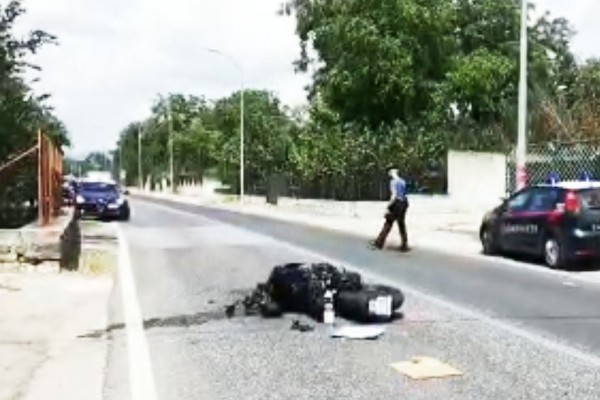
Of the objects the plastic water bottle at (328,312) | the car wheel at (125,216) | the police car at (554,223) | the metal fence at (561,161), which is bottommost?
the car wheel at (125,216)

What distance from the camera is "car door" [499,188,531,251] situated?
19.4 metres

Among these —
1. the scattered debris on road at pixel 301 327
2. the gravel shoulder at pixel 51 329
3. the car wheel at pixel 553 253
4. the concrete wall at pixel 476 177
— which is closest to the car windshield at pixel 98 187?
the concrete wall at pixel 476 177

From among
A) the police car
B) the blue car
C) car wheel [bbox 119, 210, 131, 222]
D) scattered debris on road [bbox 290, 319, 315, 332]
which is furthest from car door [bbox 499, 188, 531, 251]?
car wheel [bbox 119, 210, 131, 222]

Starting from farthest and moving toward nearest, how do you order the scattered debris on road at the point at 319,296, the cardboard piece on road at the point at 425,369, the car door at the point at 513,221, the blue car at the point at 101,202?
the blue car at the point at 101,202 < the car door at the point at 513,221 < the scattered debris on road at the point at 319,296 < the cardboard piece on road at the point at 425,369

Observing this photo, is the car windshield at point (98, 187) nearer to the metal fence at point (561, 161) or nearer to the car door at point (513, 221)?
the metal fence at point (561, 161)

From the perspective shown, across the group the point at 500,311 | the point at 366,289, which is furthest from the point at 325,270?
the point at 500,311

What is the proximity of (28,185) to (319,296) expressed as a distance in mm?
11607

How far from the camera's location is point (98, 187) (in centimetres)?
3762

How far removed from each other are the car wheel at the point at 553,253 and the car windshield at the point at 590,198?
81cm

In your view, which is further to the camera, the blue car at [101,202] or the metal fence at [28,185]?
the blue car at [101,202]

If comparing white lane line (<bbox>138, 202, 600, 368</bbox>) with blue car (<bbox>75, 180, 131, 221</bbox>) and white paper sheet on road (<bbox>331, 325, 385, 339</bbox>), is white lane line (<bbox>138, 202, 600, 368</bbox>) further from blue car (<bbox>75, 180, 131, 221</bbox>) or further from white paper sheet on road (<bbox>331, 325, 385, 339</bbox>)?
blue car (<bbox>75, 180, 131, 221</bbox>)

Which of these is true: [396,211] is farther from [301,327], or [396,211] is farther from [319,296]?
[301,327]

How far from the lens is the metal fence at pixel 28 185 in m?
16.2

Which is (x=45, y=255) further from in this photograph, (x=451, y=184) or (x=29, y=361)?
(x=451, y=184)
